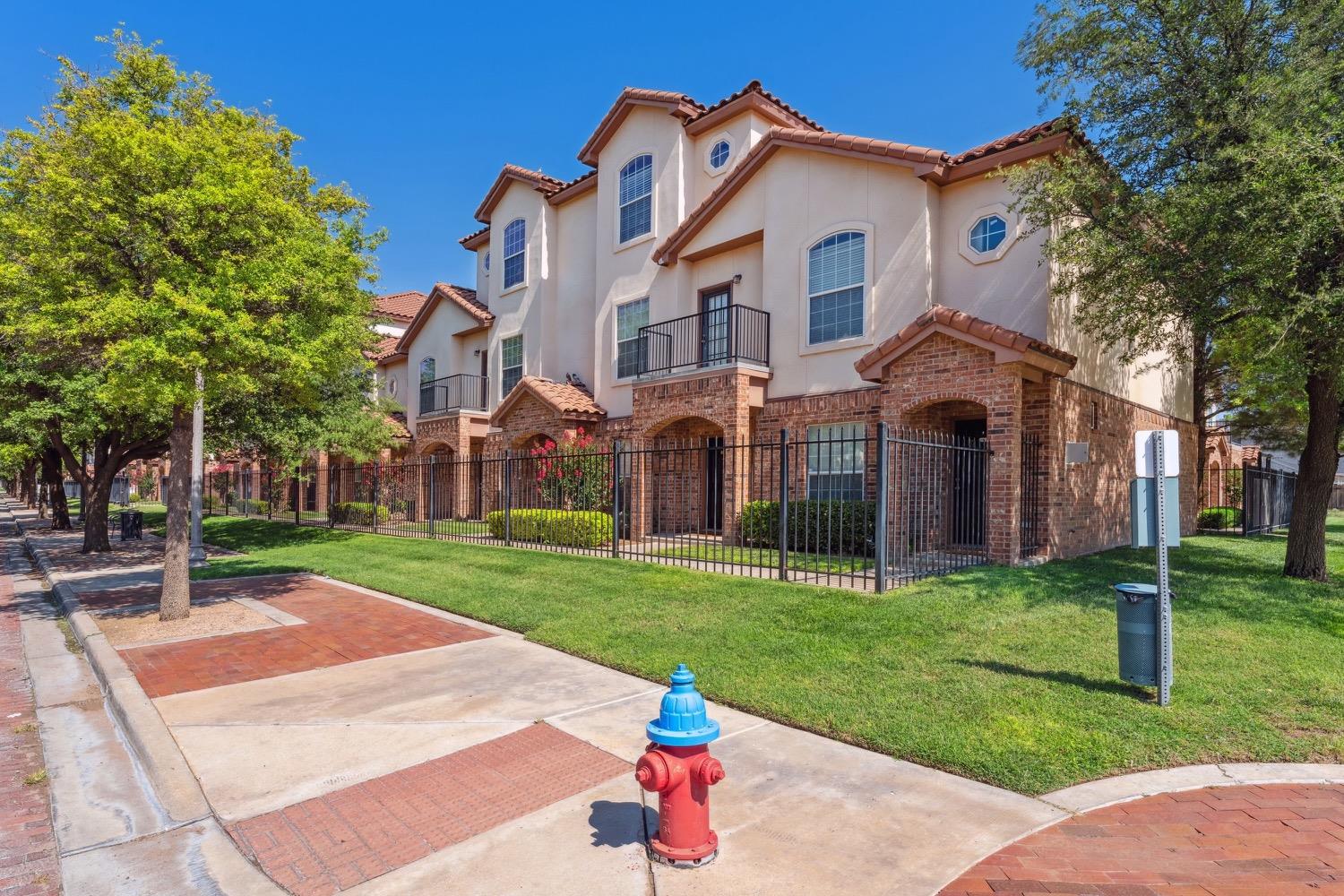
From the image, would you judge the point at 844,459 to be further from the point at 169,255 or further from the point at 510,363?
the point at 510,363

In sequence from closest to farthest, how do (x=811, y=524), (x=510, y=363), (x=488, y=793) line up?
(x=488, y=793)
(x=811, y=524)
(x=510, y=363)

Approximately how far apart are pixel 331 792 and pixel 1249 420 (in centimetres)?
2789

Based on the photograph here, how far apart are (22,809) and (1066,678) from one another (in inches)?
278

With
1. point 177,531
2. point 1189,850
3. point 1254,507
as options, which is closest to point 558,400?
point 177,531

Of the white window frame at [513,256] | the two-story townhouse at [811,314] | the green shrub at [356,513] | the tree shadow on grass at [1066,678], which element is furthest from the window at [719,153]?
the tree shadow on grass at [1066,678]

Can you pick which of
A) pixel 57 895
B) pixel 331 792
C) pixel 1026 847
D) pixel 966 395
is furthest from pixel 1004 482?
pixel 57 895

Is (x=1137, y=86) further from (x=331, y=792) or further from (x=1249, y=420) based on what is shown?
(x=1249, y=420)

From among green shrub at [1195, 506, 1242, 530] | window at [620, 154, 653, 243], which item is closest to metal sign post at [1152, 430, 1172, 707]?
window at [620, 154, 653, 243]

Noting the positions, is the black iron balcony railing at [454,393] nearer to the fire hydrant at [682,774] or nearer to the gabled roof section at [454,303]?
the gabled roof section at [454,303]

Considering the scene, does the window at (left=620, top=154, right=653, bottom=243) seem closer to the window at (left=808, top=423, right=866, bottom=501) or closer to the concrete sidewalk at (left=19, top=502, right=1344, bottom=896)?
the window at (left=808, top=423, right=866, bottom=501)

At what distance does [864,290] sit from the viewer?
45.5ft

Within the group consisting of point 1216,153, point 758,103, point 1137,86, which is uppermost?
point 758,103

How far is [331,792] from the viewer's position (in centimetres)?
430

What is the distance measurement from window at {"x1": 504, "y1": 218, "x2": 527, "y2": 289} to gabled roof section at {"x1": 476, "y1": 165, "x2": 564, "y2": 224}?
3.67 feet
